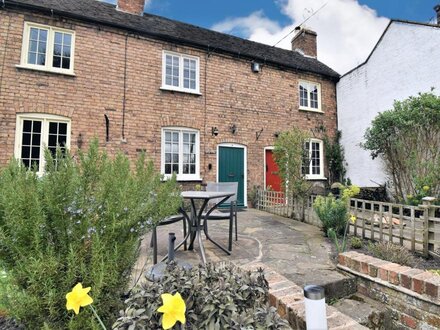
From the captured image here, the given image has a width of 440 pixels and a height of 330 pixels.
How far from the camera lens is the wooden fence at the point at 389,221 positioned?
386 cm

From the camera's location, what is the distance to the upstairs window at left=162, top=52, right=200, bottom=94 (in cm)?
887

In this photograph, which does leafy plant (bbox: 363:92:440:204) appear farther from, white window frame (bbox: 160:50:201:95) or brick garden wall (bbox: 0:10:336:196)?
white window frame (bbox: 160:50:201:95)

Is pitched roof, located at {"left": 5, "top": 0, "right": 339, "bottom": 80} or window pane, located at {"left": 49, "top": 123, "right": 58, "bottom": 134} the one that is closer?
window pane, located at {"left": 49, "top": 123, "right": 58, "bottom": 134}

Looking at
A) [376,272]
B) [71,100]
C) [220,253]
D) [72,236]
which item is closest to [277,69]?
[71,100]

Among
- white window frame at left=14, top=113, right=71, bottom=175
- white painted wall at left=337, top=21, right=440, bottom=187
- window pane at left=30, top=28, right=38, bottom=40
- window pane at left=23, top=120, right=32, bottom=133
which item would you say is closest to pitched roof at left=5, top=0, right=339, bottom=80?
window pane at left=30, top=28, right=38, bottom=40

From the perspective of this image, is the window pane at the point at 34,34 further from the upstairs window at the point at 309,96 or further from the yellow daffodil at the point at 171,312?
the upstairs window at the point at 309,96

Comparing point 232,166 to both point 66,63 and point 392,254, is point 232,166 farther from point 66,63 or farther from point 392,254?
point 392,254

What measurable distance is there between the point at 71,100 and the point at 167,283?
24.9 feet

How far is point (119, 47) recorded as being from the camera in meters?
8.15

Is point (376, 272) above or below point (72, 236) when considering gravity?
below

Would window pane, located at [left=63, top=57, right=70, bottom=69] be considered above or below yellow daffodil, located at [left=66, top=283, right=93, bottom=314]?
above

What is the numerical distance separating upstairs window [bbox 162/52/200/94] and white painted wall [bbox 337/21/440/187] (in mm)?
6794

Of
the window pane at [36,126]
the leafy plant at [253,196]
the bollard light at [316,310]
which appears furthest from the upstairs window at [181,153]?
the bollard light at [316,310]

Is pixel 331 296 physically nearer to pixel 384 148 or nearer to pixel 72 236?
pixel 72 236
